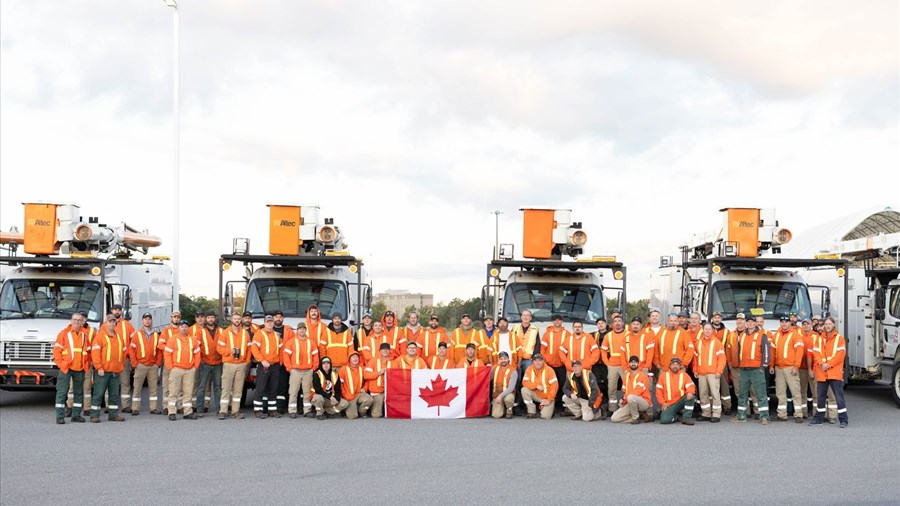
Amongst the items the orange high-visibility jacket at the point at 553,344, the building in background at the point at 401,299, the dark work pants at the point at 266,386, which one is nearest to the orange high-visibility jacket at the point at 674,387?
the orange high-visibility jacket at the point at 553,344

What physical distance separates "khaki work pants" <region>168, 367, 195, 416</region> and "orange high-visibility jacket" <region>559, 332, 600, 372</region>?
6220mm

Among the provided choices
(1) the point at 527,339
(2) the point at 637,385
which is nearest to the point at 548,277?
(1) the point at 527,339

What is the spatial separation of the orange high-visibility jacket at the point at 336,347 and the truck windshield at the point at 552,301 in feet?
11.2

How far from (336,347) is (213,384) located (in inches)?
86.4

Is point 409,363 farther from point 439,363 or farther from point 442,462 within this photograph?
point 442,462

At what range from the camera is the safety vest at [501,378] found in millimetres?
15016

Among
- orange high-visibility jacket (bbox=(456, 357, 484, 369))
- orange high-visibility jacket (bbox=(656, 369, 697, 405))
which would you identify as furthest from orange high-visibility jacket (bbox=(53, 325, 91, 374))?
orange high-visibility jacket (bbox=(656, 369, 697, 405))

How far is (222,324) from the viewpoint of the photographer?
52.5ft

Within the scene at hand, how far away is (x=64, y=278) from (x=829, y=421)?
544 inches

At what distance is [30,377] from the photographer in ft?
49.7

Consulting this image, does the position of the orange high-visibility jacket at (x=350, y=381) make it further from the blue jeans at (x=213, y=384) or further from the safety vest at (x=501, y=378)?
the safety vest at (x=501, y=378)

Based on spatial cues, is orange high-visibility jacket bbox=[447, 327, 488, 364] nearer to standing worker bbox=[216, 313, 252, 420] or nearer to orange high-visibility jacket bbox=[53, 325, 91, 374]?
standing worker bbox=[216, 313, 252, 420]

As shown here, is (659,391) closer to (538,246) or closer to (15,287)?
(538,246)

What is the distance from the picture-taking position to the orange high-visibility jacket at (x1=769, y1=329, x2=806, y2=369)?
49.0 ft
